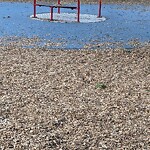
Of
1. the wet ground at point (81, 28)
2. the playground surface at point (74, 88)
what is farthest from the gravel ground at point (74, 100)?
the wet ground at point (81, 28)

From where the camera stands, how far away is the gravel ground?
131 inches

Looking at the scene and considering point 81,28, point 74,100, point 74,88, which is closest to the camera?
point 74,100

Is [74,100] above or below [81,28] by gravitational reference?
below

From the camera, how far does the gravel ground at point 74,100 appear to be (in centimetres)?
334

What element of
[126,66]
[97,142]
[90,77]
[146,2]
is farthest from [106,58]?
[146,2]

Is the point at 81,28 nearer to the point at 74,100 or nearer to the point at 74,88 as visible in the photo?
the point at 74,88

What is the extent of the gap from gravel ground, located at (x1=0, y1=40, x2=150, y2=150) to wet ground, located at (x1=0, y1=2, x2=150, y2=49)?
Answer: 1225mm

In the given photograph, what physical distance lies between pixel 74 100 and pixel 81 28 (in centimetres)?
503

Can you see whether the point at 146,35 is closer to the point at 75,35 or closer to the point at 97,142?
the point at 75,35

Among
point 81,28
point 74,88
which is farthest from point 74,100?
point 81,28

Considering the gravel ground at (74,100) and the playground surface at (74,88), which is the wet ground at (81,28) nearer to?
the playground surface at (74,88)

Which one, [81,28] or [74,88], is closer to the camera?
[74,88]

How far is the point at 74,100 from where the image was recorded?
14.2ft

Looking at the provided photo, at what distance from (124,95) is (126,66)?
136cm
